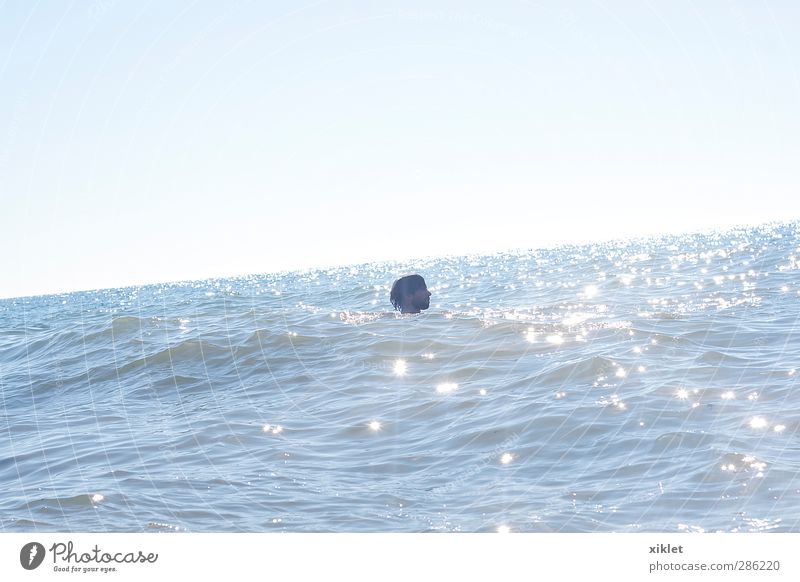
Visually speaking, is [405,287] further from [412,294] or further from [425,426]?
[425,426]

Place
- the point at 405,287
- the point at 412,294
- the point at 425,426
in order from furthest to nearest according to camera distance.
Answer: the point at 405,287, the point at 412,294, the point at 425,426

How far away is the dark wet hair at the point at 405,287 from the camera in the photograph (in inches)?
783

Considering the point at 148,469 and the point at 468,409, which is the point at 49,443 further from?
the point at 468,409
